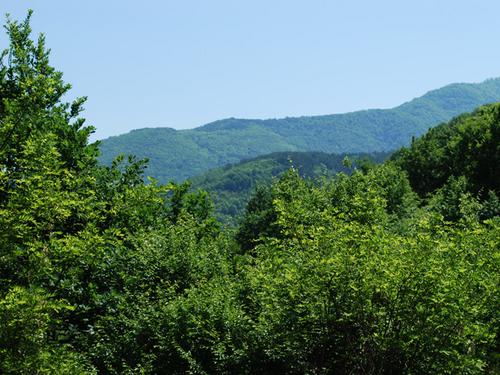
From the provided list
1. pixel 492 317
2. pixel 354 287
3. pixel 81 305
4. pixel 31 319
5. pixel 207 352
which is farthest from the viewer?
pixel 81 305

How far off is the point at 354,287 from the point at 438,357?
193 centimetres

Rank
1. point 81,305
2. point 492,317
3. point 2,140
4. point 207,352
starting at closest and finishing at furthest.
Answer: point 492,317, point 2,140, point 207,352, point 81,305

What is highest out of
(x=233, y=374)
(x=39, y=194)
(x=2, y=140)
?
(x=2, y=140)

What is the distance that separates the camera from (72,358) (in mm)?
11602

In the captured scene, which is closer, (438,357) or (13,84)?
(438,357)

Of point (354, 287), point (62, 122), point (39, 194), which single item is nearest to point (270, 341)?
point (354, 287)

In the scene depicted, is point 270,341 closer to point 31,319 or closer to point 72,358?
point 72,358

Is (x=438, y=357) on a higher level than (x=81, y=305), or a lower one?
lower

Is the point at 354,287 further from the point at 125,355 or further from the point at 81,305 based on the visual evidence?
the point at 81,305

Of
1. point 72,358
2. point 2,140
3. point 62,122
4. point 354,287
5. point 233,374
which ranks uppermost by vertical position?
point 62,122

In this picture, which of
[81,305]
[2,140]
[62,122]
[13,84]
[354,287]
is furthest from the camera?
[62,122]

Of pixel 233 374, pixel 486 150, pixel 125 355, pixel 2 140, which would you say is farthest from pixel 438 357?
pixel 486 150

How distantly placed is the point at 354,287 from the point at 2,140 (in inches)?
293

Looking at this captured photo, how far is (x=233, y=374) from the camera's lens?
1244 cm
